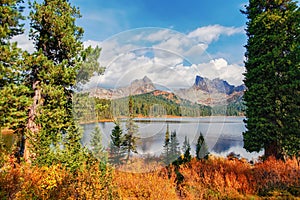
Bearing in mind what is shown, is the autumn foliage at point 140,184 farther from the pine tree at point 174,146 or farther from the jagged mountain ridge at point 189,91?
the jagged mountain ridge at point 189,91

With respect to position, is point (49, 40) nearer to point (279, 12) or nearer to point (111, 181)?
point (111, 181)

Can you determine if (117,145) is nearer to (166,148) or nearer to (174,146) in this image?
(166,148)

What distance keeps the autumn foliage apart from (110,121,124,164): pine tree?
0.63m

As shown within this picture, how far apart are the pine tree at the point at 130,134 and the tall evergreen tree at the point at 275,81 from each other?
8.49m

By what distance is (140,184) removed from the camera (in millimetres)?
8031

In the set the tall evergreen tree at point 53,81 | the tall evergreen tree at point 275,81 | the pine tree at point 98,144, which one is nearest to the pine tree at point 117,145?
the pine tree at point 98,144

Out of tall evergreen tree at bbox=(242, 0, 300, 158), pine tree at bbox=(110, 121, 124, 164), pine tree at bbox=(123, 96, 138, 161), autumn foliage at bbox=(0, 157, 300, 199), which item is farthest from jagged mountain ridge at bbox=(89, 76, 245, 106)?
tall evergreen tree at bbox=(242, 0, 300, 158)

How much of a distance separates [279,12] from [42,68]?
12.9 metres

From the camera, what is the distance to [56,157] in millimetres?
9414

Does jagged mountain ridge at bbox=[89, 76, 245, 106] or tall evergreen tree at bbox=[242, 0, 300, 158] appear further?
tall evergreen tree at bbox=[242, 0, 300, 158]

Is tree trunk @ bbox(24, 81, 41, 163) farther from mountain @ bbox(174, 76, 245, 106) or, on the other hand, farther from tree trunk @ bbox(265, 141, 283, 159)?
tree trunk @ bbox(265, 141, 283, 159)

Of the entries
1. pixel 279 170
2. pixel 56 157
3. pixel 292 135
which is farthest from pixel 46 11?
pixel 292 135

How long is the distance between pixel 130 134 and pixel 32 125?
565 centimetres

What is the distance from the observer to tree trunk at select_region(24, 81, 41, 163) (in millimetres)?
9407
